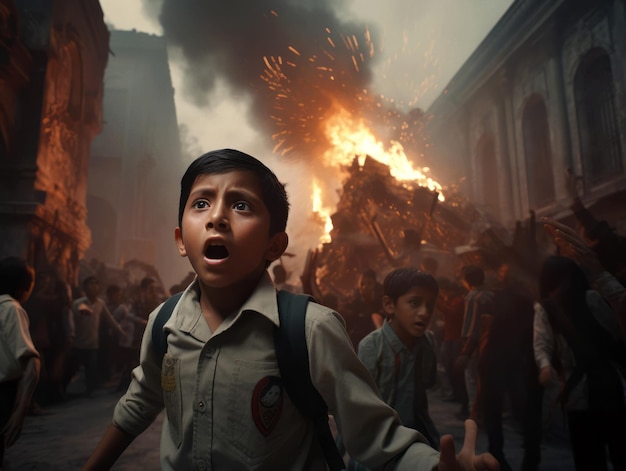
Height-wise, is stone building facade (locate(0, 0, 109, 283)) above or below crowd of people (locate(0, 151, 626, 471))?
above

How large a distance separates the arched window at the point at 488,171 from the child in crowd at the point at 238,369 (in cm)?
1211

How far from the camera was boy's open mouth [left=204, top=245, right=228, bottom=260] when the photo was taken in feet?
3.75

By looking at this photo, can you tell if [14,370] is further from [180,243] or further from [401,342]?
[401,342]

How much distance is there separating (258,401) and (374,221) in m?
10.0

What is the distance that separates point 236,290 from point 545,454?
4393 millimetres

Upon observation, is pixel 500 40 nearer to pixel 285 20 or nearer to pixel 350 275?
pixel 285 20

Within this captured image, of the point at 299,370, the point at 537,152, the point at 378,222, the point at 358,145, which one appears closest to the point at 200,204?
the point at 299,370

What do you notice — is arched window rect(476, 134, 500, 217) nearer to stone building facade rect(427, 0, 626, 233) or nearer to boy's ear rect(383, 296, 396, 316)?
stone building facade rect(427, 0, 626, 233)

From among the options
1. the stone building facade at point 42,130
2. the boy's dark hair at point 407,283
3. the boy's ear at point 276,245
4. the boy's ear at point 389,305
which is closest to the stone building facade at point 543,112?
the boy's dark hair at point 407,283

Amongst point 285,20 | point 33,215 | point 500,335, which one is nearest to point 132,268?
point 33,215

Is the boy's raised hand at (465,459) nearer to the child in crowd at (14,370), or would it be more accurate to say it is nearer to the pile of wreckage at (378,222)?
the child in crowd at (14,370)

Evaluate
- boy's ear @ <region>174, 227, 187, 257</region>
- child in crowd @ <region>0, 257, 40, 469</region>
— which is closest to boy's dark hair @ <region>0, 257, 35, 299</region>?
child in crowd @ <region>0, 257, 40, 469</region>

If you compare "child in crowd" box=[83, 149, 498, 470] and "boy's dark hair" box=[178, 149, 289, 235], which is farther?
"boy's dark hair" box=[178, 149, 289, 235]

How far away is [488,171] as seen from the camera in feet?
41.4
